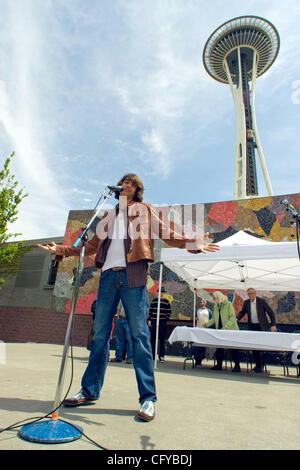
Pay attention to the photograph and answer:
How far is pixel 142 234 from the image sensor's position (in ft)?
8.25

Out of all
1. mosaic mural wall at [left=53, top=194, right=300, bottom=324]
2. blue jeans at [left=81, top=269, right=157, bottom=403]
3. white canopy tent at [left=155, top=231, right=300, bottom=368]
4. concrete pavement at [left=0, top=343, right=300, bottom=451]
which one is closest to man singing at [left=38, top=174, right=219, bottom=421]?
blue jeans at [left=81, top=269, right=157, bottom=403]

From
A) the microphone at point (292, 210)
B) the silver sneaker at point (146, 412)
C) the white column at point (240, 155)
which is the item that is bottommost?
the silver sneaker at point (146, 412)

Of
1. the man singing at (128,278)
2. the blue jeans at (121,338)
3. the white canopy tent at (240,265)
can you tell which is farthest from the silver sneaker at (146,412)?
the blue jeans at (121,338)

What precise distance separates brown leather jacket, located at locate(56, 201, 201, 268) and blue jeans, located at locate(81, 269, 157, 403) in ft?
0.75

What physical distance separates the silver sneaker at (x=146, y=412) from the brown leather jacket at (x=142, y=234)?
1019 millimetres

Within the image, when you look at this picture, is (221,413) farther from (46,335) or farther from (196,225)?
(46,335)

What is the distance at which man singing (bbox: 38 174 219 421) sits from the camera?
2.26 m

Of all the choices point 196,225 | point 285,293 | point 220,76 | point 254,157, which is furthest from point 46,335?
point 220,76

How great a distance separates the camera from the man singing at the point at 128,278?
226 centimetres

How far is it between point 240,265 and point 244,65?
168ft

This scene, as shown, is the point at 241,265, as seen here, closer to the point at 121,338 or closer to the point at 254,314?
the point at 254,314

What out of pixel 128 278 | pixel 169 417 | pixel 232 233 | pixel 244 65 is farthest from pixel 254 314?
pixel 244 65

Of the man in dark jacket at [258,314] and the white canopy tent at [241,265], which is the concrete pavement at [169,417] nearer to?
the white canopy tent at [241,265]

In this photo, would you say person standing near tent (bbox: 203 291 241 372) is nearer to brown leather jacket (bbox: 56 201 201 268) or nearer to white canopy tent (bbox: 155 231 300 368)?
white canopy tent (bbox: 155 231 300 368)
